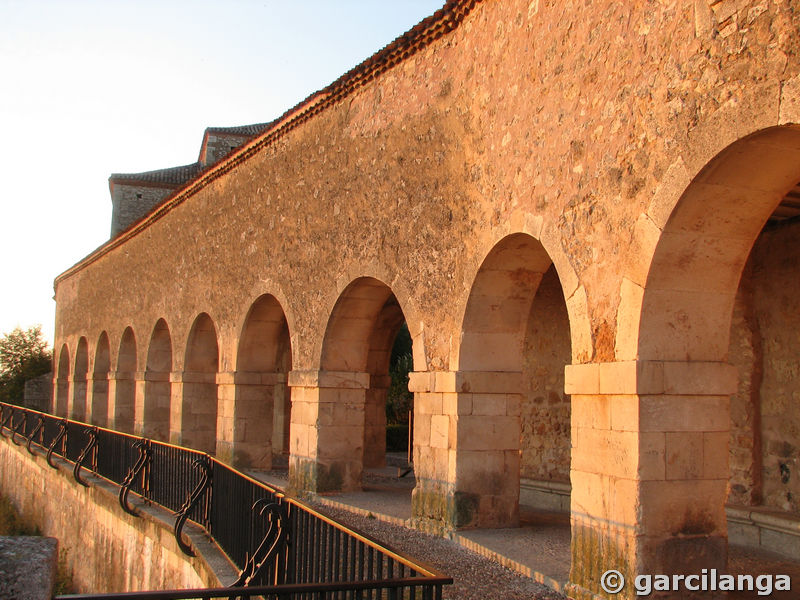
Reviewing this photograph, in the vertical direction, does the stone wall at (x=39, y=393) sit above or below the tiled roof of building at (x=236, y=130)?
below

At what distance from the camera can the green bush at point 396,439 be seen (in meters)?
20.0

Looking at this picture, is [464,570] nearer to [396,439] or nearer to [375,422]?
[375,422]

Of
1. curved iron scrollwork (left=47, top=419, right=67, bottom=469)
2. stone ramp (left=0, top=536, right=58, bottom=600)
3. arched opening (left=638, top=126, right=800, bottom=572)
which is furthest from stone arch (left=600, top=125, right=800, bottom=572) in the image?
curved iron scrollwork (left=47, top=419, right=67, bottom=469)

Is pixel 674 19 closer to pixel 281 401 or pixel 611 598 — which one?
pixel 611 598

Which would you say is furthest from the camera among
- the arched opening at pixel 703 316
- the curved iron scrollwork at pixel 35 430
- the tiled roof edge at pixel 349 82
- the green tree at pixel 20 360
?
the green tree at pixel 20 360

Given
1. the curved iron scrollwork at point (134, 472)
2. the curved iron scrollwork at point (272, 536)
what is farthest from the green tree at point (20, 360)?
the curved iron scrollwork at point (272, 536)

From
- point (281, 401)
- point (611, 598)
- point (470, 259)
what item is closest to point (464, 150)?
point (470, 259)

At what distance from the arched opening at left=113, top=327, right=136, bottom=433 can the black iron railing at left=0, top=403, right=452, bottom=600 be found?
608 cm

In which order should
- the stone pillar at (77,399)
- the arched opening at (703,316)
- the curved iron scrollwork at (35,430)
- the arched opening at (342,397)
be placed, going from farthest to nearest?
the stone pillar at (77,399)
the curved iron scrollwork at (35,430)
the arched opening at (342,397)
the arched opening at (703,316)

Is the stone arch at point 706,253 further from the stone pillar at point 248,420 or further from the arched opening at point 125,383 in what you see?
the arched opening at point 125,383

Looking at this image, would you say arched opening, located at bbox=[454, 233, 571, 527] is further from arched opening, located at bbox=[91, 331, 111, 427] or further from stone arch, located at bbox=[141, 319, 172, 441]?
arched opening, located at bbox=[91, 331, 111, 427]

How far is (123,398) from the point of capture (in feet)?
63.4

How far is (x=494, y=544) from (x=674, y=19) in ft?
13.4

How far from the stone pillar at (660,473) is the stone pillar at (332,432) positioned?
4.86 metres
